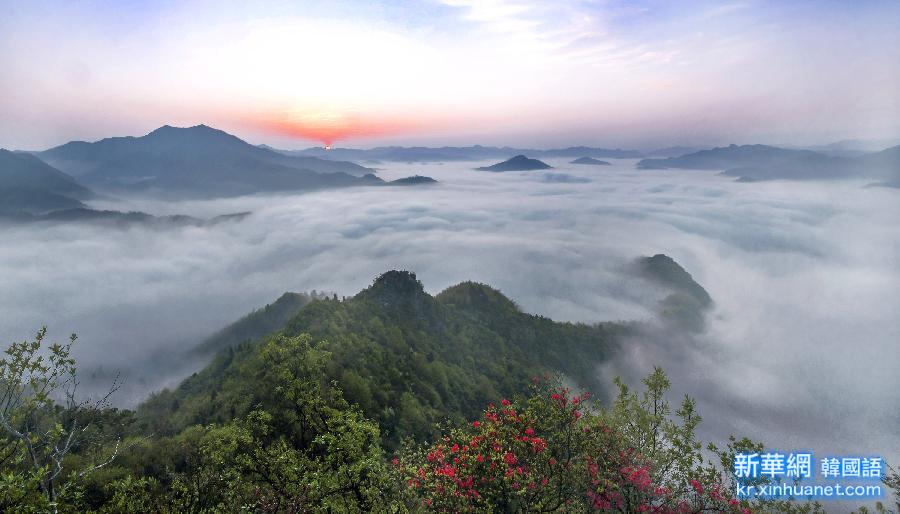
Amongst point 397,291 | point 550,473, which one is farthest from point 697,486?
point 397,291

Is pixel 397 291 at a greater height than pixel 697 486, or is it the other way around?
pixel 697 486

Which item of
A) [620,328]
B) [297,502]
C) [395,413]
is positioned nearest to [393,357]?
[395,413]

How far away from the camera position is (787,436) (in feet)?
491

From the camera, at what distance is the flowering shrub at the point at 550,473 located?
19453mm

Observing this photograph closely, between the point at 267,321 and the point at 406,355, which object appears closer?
the point at 406,355

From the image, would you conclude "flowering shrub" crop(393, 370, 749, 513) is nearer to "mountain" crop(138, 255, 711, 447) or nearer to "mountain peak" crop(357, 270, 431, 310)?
"mountain" crop(138, 255, 711, 447)

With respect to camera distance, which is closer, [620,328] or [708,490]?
[708,490]

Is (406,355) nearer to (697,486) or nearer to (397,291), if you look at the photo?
(397,291)

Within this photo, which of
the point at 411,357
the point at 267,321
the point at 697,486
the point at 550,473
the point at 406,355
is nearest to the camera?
the point at 697,486

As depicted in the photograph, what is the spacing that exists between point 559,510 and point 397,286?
101 metres

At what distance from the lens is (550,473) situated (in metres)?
21.5

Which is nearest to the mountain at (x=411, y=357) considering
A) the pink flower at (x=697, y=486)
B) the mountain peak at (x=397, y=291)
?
the mountain peak at (x=397, y=291)

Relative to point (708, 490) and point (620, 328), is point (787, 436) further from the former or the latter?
point (708, 490)

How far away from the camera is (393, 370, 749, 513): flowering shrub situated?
63.8ft
